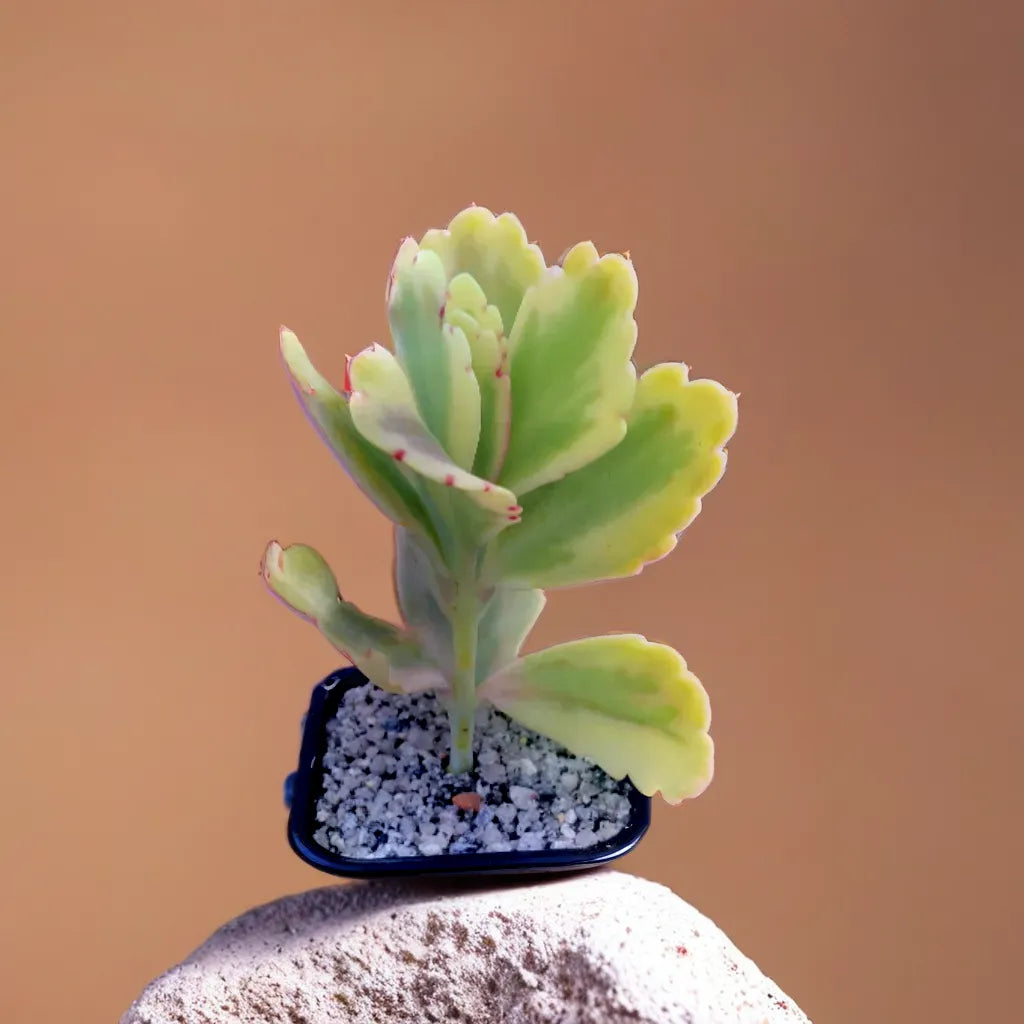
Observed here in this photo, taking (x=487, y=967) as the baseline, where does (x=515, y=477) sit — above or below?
above

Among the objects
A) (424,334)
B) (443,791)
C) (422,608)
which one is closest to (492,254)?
(424,334)

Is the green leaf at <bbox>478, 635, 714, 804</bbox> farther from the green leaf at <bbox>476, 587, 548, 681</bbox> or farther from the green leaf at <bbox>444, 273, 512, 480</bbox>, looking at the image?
the green leaf at <bbox>444, 273, 512, 480</bbox>

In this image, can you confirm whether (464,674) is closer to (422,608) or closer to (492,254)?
(422,608)

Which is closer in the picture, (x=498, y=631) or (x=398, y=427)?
(x=398, y=427)

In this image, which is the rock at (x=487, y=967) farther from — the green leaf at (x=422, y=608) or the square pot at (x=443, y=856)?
the green leaf at (x=422, y=608)

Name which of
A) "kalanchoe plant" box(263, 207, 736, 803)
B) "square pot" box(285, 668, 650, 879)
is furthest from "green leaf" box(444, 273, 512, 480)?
"square pot" box(285, 668, 650, 879)

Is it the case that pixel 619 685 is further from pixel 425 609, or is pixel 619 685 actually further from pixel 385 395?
pixel 385 395
